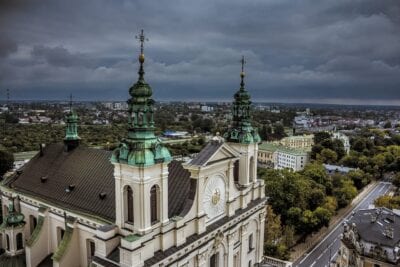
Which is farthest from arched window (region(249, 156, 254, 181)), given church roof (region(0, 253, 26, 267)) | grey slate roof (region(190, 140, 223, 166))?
church roof (region(0, 253, 26, 267))

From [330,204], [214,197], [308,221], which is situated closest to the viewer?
[214,197]

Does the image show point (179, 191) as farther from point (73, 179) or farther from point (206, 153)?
point (73, 179)

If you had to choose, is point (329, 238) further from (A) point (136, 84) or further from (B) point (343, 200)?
(A) point (136, 84)

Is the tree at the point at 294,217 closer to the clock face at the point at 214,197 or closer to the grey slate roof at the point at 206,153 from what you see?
the clock face at the point at 214,197

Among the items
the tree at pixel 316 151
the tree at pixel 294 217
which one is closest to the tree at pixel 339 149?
the tree at pixel 316 151

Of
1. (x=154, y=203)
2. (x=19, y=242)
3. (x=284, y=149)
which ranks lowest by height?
(x=284, y=149)

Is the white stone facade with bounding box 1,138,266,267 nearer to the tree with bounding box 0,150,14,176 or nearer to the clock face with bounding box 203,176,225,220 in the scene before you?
the clock face with bounding box 203,176,225,220

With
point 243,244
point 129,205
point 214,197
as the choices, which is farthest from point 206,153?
point 243,244
